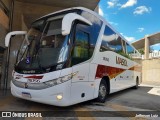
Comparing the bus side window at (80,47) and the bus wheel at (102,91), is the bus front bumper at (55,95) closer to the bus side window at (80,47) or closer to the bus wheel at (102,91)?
the bus side window at (80,47)

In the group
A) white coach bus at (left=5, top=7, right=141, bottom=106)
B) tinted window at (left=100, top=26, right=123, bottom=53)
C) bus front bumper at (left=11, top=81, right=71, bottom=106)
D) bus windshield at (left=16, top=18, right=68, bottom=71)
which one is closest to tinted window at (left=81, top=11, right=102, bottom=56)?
white coach bus at (left=5, top=7, right=141, bottom=106)

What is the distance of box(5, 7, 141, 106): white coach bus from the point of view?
559 centimetres

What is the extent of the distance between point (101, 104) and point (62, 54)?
9.36 ft

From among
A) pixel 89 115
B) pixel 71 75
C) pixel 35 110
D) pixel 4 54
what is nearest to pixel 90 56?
pixel 71 75

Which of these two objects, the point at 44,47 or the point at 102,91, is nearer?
the point at 44,47

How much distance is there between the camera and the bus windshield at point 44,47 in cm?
578

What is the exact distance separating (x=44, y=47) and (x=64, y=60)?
87 centimetres

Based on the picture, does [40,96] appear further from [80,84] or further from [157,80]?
[157,80]

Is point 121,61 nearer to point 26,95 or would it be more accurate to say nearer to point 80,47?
point 80,47

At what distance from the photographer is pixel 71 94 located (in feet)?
18.9

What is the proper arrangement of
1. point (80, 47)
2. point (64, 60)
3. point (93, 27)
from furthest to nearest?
point (93, 27) < point (80, 47) < point (64, 60)

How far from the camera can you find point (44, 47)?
615cm

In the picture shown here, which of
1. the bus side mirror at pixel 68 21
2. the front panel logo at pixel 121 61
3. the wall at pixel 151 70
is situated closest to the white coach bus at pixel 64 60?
the bus side mirror at pixel 68 21

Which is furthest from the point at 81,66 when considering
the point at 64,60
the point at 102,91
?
the point at 102,91
